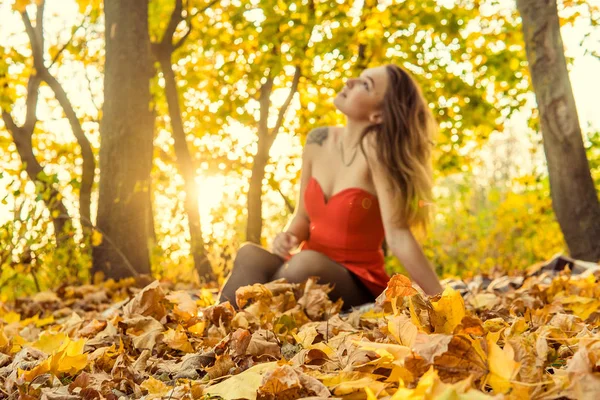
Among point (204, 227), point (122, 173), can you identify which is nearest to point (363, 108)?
point (122, 173)

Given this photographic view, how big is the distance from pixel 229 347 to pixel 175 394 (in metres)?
0.34

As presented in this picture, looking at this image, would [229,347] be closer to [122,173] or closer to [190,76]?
[122,173]

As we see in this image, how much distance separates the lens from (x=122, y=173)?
5.18 metres

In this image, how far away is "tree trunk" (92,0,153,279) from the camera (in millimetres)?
5156

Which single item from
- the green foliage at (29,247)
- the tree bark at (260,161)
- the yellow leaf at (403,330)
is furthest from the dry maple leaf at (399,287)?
the tree bark at (260,161)

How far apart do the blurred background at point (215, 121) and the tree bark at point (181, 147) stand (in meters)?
0.02

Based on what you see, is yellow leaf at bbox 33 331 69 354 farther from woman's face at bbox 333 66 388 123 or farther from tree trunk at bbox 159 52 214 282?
tree trunk at bbox 159 52 214 282

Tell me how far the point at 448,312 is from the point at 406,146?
2099 millimetres

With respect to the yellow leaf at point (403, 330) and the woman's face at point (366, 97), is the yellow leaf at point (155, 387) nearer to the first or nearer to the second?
the yellow leaf at point (403, 330)

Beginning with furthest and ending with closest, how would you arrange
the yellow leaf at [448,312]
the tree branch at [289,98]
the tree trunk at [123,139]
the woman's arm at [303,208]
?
the tree branch at [289,98] → the tree trunk at [123,139] → the woman's arm at [303,208] → the yellow leaf at [448,312]

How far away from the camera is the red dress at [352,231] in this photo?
3287mm

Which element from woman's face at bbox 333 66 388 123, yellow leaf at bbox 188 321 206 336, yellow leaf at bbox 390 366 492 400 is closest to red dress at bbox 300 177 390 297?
woman's face at bbox 333 66 388 123

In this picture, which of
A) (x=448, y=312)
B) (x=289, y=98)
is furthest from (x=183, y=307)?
(x=289, y=98)

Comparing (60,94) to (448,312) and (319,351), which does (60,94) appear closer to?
(319,351)
